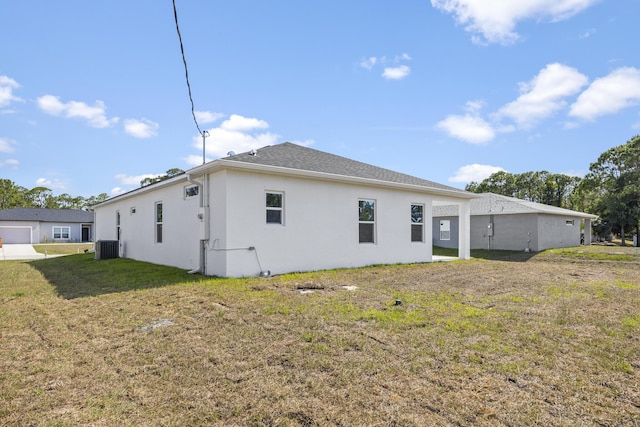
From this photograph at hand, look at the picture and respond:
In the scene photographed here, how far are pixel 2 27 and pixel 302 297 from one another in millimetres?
8325

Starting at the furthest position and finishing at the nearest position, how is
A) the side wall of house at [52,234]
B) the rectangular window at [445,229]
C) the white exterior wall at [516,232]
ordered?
Answer: 1. the side wall of house at [52,234]
2. the rectangular window at [445,229]
3. the white exterior wall at [516,232]

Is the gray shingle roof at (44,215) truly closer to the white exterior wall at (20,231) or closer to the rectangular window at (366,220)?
the white exterior wall at (20,231)

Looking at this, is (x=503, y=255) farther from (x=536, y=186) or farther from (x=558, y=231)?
(x=536, y=186)

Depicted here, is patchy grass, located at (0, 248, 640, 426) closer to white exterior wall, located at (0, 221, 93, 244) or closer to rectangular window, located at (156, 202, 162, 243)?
rectangular window, located at (156, 202, 162, 243)

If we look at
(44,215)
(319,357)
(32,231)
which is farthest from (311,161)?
(44,215)

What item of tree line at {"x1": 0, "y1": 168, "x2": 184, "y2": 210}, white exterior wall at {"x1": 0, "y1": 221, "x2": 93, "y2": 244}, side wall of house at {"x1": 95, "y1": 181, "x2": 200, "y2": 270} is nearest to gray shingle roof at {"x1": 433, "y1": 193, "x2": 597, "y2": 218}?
side wall of house at {"x1": 95, "y1": 181, "x2": 200, "y2": 270}

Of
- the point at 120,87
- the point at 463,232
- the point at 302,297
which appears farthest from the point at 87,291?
the point at 463,232

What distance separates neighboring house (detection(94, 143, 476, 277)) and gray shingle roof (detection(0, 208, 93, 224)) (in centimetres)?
2993

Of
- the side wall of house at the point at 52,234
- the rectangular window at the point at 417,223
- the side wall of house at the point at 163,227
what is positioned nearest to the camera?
the side wall of house at the point at 163,227

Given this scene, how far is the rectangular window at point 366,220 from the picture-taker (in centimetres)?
1132

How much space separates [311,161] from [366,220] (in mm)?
2630

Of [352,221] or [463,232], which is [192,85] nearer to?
[352,221]

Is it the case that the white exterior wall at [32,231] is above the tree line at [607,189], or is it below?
below

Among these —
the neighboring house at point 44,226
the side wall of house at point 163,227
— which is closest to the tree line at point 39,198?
the neighboring house at point 44,226
